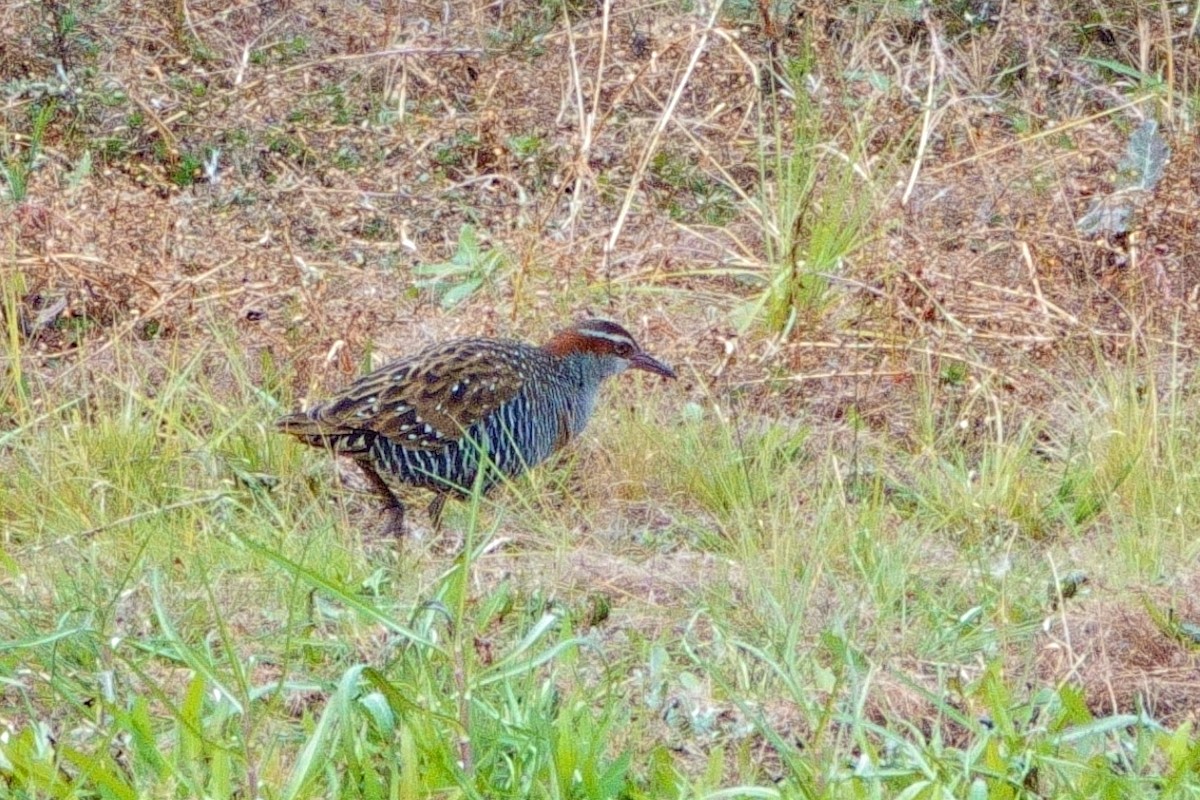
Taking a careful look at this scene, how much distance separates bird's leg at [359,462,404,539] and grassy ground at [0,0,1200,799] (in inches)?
3.7

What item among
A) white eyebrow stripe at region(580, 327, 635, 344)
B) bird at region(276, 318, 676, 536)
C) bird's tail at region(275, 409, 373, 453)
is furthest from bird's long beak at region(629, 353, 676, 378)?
bird's tail at region(275, 409, 373, 453)

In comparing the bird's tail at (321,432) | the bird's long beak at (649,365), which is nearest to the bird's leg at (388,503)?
the bird's tail at (321,432)

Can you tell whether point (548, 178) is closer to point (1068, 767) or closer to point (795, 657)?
point (795, 657)

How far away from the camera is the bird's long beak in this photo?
7008 millimetres

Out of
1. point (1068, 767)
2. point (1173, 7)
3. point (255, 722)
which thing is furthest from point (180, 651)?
point (1173, 7)

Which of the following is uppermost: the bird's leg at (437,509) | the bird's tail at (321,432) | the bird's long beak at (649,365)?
the bird's tail at (321,432)

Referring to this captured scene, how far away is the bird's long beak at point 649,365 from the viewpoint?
23.0ft

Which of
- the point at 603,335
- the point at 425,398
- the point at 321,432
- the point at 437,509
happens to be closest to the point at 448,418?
the point at 425,398

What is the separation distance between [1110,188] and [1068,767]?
4.71 metres

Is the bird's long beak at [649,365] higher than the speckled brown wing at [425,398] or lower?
lower

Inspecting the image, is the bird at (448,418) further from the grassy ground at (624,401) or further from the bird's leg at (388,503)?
the grassy ground at (624,401)

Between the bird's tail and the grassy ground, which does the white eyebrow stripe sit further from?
the bird's tail

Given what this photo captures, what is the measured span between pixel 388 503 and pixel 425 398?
1.32 feet

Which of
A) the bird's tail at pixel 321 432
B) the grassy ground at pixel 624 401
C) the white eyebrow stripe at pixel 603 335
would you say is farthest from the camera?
the white eyebrow stripe at pixel 603 335
